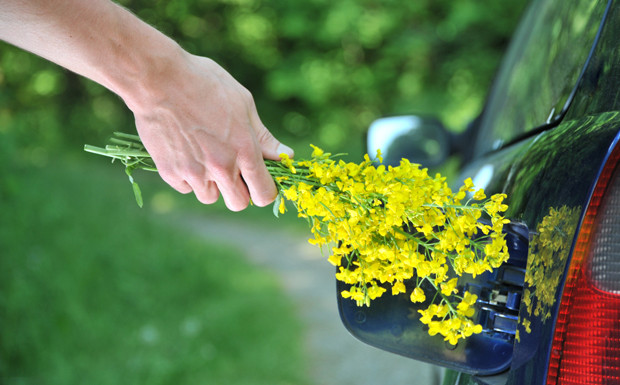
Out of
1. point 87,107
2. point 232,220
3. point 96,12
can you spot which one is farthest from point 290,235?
point 87,107

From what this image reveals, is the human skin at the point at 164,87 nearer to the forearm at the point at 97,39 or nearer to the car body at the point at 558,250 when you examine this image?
the forearm at the point at 97,39

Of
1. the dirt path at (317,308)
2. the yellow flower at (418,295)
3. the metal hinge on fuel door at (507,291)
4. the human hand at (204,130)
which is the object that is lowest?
the yellow flower at (418,295)

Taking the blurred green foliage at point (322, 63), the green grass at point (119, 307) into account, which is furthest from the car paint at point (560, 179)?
the blurred green foliage at point (322, 63)

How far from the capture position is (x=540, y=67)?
6.25 feet

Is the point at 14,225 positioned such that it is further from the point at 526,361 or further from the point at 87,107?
the point at 87,107

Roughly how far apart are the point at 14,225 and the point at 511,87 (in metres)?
3.67

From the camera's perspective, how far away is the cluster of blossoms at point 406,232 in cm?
117

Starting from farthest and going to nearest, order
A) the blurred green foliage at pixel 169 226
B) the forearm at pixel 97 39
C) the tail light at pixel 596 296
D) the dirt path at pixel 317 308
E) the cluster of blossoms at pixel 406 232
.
Result: the dirt path at pixel 317 308, the blurred green foliage at pixel 169 226, the forearm at pixel 97 39, the cluster of blossoms at pixel 406 232, the tail light at pixel 596 296

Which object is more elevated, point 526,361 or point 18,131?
point 18,131

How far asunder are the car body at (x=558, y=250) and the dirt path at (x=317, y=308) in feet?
4.40

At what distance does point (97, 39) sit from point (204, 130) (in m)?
0.31

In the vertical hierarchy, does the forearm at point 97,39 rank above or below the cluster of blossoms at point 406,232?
above

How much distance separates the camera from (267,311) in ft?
16.8

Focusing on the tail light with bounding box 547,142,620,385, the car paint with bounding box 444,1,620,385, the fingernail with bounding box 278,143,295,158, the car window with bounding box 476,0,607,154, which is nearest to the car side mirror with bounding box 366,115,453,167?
the car window with bounding box 476,0,607,154
